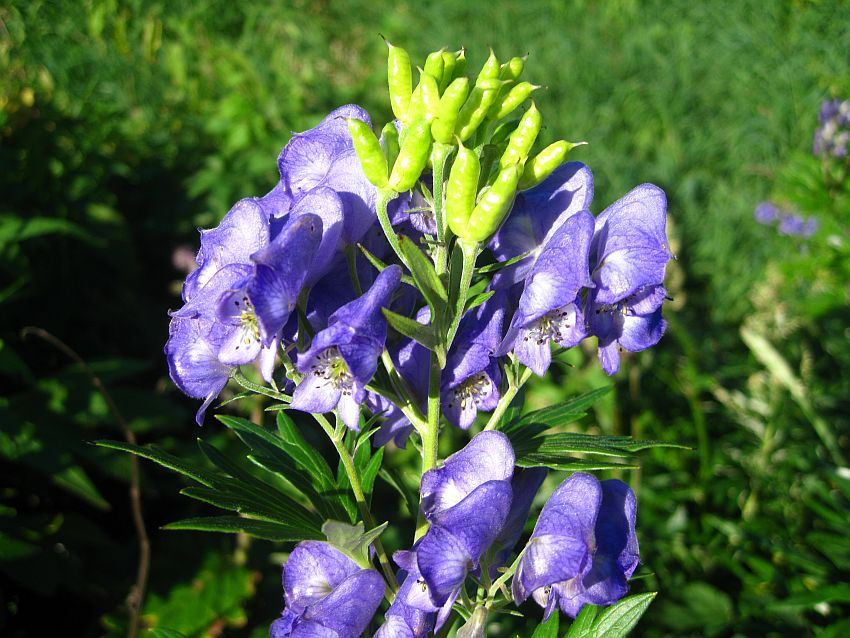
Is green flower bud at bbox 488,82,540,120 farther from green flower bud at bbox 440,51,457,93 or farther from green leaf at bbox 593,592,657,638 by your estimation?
green leaf at bbox 593,592,657,638

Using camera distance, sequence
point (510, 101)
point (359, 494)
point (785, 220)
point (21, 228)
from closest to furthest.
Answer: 1. point (510, 101)
2. point (359, 494)
3. point (21, 228)
4. point (785, 220)

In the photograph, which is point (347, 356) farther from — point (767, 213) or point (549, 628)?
point (767, 213)

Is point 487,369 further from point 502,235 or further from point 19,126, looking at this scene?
point 19,126

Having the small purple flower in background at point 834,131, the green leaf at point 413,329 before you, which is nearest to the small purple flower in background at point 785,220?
the small purple flower in background at point 834,131

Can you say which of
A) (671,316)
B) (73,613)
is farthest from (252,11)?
(73,613)


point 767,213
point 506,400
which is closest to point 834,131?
point 767,213
